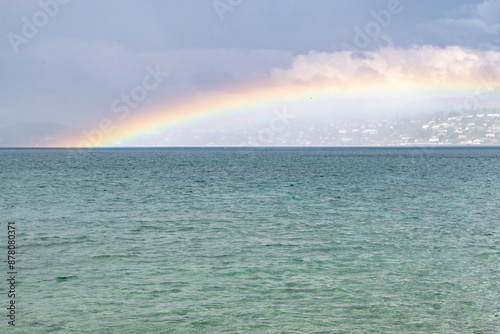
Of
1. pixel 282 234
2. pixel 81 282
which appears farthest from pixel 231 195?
pixel 81 282

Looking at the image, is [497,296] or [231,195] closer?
[497,296]

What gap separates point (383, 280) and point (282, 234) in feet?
44.2

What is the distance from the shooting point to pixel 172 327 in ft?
56.4

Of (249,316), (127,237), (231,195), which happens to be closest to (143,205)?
(231,195)

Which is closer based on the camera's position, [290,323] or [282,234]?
[290,323]

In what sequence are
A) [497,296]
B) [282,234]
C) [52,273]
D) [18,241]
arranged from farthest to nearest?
[282,234] < [18,241] < [52,273] < [497,296]

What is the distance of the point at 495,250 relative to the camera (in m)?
30.5

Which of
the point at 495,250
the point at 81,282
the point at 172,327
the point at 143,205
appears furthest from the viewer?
the point at 143,205

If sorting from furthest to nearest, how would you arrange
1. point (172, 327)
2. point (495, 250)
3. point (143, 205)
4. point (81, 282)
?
point (143, 205) < point (495, 250) < point (81, 282) < point (172, 327)

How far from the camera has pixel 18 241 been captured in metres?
33.4

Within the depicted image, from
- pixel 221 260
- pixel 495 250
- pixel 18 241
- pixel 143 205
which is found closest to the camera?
pixel 221 260

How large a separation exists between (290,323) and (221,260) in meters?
10.3

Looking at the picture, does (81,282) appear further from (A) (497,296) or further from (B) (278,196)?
(B) (278,196)

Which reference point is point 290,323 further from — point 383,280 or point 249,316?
point 383,280
